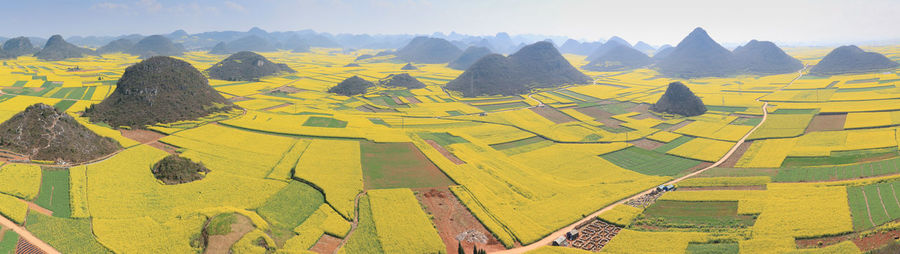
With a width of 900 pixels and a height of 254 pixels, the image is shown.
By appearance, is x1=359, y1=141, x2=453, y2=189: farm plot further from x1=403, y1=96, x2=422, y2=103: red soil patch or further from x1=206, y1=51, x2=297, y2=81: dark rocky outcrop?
x1=206, y1=51, x2=297, y2=81: dark rocky outcrop

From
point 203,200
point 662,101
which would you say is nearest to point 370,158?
point 203,200

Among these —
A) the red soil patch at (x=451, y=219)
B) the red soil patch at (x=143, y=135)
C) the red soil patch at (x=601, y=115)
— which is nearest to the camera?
the red soil patch at (x=451, y=219)

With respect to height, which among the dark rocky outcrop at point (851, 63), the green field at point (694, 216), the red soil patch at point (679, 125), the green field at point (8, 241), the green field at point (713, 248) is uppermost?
the dark rocky outcrop at point (851, 63)

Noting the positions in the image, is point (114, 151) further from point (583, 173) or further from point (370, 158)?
point (583, 173)

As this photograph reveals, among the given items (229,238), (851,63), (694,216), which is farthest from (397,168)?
(851,63)

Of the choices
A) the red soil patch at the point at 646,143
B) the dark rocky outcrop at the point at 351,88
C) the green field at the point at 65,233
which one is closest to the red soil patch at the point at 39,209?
the green field at the point at 65,233

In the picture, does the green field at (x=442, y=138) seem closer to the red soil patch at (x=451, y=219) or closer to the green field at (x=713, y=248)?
the red soil patch at (x=451, y=219)

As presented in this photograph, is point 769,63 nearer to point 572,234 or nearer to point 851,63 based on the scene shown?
point 851,63
